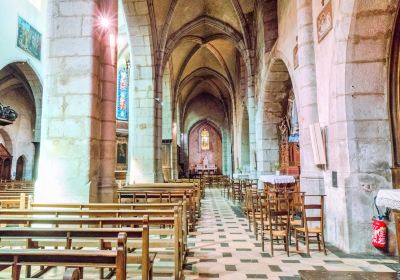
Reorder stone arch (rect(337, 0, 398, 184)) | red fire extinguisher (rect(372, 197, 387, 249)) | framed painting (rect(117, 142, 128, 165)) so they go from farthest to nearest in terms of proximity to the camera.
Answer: framed painting (rect(117, 142, 128, 165)) → stone arch (rect(337, 0, 398, 184)) → red fire extinguisher (rect(372, 197, 387, 249))

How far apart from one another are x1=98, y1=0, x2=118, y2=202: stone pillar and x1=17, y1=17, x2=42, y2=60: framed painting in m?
8.98

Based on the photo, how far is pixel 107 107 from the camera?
598 centimetres

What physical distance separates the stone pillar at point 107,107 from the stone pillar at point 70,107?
0.20 m

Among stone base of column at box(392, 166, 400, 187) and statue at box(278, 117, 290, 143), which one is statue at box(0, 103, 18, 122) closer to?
stone base of column at box(392, 166, 400, 187)

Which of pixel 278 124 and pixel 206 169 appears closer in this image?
pixel 278 124

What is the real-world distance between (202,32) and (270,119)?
7.71 meters

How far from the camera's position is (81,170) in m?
5.26

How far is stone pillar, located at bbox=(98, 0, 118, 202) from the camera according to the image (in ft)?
18.9

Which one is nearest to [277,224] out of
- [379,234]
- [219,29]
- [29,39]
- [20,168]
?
[379,234]

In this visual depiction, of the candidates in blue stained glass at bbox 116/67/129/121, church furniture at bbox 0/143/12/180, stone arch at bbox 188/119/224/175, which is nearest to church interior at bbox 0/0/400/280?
church furniture at bbox 0/143/12/180

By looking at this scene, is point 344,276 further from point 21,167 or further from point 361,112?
point 21,167

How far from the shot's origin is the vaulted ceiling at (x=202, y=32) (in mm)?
13227

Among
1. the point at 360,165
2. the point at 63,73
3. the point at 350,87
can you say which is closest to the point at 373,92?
the point at 350,87

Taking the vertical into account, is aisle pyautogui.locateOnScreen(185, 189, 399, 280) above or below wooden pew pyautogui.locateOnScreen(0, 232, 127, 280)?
below
